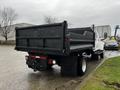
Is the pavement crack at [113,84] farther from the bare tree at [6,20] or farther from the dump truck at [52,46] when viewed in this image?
the bare tree at [6,20]

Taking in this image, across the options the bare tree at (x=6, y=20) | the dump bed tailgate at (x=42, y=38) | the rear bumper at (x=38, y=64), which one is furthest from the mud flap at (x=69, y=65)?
the bare tree at (x=6, y=20)

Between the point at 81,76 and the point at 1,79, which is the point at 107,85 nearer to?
the point at 81,76

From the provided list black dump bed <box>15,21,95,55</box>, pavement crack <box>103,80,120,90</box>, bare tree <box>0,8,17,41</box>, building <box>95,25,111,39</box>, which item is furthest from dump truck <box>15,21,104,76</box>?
bare tree <box>0,8,17,41</box>

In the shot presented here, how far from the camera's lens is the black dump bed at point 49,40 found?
5531mm

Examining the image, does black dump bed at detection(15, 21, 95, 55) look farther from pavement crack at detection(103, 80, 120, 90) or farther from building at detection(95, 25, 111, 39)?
building at detection(95, 25, 111, 39)

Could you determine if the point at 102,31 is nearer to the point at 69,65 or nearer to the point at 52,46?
the point at 69,65

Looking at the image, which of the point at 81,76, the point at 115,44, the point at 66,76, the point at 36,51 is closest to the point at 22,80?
the point at 36,51

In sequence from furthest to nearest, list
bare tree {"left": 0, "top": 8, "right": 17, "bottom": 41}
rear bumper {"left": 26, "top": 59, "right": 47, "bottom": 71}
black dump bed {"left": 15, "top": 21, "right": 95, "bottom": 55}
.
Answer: bare tree {"left": 0, "top": 8, "right": 17, "bottom": 41} < rear bumper {"left": 26, "top": 59, "right": 47, "bottom": 71} < black dump bed {"left": 15, "top": 21, "right": 95, "bottom": 55}

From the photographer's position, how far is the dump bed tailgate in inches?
222

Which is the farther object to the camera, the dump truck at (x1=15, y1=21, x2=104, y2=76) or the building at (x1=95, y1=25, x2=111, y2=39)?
the building at (x1=95, y1=25, x2=111, y2=39)

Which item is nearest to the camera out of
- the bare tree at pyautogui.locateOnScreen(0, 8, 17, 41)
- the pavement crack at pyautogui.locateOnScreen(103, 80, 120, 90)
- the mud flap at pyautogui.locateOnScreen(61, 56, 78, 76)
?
the pavement crack at pyautogui.locateOnScreen(103, 80, 120, 90)

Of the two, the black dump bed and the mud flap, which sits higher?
the black dump bed

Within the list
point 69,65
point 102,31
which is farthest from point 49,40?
point 102,31

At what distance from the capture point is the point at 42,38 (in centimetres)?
614
